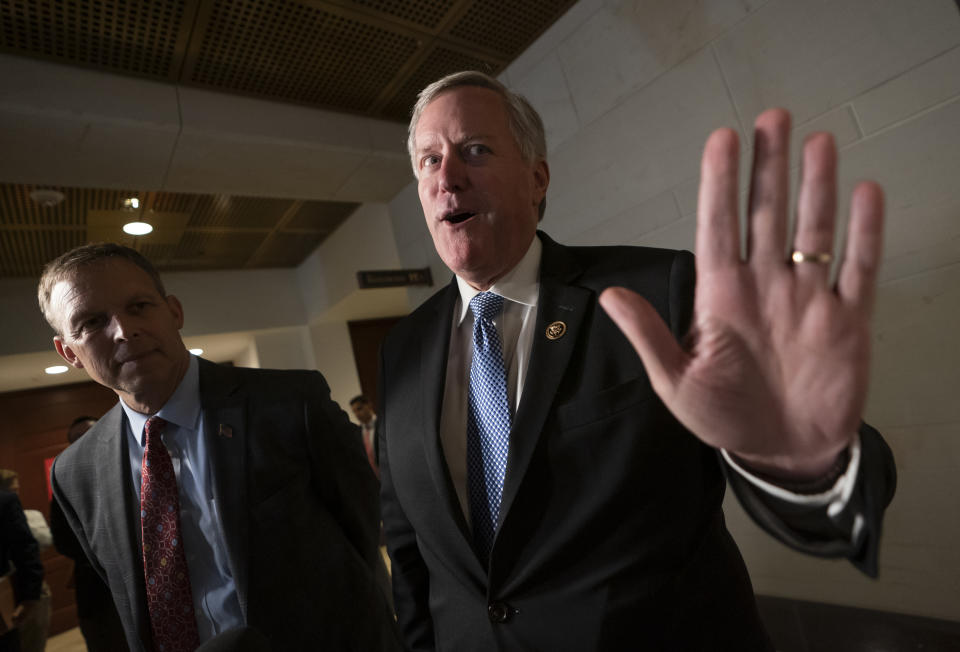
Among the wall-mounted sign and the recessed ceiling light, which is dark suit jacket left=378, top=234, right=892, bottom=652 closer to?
the wall-mounted sign

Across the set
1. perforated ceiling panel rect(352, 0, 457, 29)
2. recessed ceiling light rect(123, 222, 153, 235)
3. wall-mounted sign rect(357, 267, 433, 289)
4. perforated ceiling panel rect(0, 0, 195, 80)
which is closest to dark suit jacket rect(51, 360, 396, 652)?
perforated ceiling panel rect(0, 0, 195, 80)

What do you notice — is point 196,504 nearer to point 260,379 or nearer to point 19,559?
point 260,379

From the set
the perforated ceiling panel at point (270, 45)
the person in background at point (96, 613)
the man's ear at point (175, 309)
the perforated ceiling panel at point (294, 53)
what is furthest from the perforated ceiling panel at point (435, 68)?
the person in background at point (96, 613)

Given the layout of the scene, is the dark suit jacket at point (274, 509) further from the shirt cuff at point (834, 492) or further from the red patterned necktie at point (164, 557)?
the shirt cuff at point (834, 492)

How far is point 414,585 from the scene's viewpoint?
1142 mm

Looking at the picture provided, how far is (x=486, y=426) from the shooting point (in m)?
0.96

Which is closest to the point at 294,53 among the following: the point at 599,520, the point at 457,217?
the point at 457,217

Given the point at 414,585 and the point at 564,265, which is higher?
the point at 564,265

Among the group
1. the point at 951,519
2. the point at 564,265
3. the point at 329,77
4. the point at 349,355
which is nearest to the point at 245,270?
the point at 349,355

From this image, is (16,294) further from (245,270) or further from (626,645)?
(626,645)

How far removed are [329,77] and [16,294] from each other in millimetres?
4454

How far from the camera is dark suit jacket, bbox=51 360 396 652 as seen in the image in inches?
48.4

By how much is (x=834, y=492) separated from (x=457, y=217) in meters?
0.78

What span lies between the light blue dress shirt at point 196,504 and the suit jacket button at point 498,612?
0.71m
